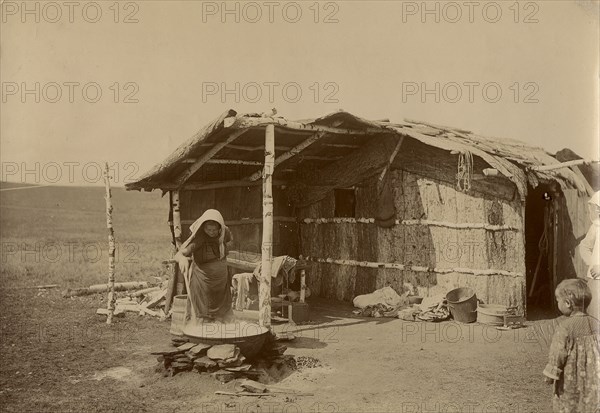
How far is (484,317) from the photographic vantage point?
957 centimetres

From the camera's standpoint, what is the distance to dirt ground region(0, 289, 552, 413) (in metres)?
5.62

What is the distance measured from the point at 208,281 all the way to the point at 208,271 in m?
0.16

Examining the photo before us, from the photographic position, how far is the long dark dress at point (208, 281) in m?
7.89

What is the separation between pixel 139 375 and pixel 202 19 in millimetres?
4953

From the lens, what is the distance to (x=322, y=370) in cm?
683

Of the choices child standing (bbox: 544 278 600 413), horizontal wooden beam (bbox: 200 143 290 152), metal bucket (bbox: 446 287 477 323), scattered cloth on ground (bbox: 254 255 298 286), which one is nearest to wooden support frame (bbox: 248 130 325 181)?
horizontal wooden beam (bbox: 200 143 290 152)

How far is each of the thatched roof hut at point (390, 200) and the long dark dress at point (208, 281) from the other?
6.35 feet

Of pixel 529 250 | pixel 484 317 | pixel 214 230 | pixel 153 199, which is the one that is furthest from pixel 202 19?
pixel 153 199

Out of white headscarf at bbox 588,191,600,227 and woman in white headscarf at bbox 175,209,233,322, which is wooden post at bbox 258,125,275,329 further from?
white headscarf at bbox 588,191,600,227

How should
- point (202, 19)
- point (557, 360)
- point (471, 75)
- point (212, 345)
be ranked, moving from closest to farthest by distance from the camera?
point (557, 360) < point (212, 345) < point (202, 19) < point (471, 75)

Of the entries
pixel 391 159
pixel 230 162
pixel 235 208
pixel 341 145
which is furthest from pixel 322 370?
pixel 235 208

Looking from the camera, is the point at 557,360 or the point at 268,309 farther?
the point at 268,309

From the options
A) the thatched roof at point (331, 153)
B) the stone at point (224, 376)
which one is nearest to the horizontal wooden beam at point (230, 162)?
the thatched roof at point (331, 153)

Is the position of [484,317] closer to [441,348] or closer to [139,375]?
[441,348]
